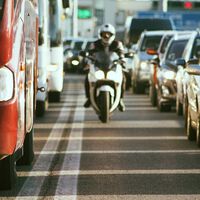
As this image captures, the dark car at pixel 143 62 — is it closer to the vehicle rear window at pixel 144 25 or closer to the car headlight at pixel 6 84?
the vehicle rear window at pixel 144 25

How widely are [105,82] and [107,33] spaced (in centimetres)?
93

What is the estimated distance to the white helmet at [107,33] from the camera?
62.2 ft

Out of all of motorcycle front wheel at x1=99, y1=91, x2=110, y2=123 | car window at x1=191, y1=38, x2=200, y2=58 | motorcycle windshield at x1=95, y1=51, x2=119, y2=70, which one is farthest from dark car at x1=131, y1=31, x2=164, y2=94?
motorcycle front wheel at x1=99, y1=91, x2=110, y2=123

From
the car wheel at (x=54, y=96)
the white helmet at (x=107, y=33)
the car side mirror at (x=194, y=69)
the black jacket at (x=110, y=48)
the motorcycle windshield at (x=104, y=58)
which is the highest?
the white helmet at (x=107, y=33)

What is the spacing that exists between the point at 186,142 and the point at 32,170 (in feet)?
13.2

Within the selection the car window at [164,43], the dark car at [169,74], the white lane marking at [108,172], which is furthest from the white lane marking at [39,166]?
the car window at [164,43]

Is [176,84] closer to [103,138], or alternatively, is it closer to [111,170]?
[103,138]

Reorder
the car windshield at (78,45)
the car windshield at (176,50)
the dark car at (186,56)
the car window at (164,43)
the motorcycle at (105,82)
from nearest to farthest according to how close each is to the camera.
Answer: the motorcycle at (105,82) → the dark car at (186,56) → the car windshield at (176,50) → the car window at (164,43) → the car windshield at (78,45)

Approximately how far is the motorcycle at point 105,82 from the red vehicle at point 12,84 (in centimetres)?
761

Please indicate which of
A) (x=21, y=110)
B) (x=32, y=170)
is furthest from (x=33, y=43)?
(x=21, y=110)

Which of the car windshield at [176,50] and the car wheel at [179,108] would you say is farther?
the car windshield at [176,50]

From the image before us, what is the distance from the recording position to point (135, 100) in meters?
26.9

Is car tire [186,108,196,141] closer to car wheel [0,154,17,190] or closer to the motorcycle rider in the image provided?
the motorcycle rider

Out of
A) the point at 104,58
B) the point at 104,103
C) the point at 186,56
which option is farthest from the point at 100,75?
the point at 186,56
